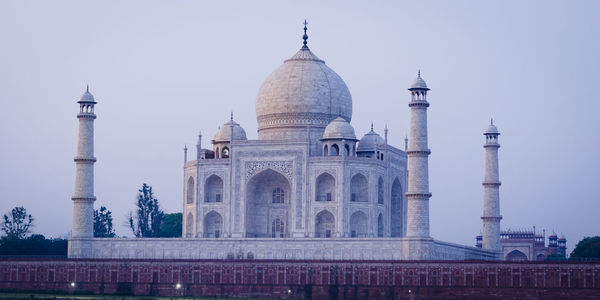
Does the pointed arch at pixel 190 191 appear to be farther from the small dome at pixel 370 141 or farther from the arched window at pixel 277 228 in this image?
the small dome at pixel 370 141

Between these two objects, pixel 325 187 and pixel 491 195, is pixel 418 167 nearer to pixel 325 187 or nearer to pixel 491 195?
pixel 325 187

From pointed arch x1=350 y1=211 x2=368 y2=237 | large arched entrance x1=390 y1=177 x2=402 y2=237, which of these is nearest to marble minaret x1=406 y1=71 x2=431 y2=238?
pointed arch x1=350 y1=211 x2=368 y2=237

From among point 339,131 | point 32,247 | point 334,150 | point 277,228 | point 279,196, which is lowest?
point 32,247

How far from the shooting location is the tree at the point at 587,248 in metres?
61.8

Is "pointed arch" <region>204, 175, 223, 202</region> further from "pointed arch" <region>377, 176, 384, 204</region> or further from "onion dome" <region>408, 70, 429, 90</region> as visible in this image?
"onion dome" <region>408, 70, 429, 90</region>

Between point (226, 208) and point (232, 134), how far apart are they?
3635 millimetres

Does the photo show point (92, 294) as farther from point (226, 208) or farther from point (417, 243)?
point (417, 243)

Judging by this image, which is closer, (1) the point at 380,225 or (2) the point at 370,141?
(1) the point at 380,225

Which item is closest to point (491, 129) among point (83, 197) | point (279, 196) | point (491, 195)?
point (491, 195)

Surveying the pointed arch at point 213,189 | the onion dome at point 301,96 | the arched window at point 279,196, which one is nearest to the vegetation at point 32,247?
the pointed arch at point 213,189

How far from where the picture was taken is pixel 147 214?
70.7 metres

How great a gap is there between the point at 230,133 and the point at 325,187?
17.8ft

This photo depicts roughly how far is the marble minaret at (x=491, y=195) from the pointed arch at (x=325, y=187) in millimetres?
7471

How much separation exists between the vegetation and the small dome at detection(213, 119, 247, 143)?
33.1ft
